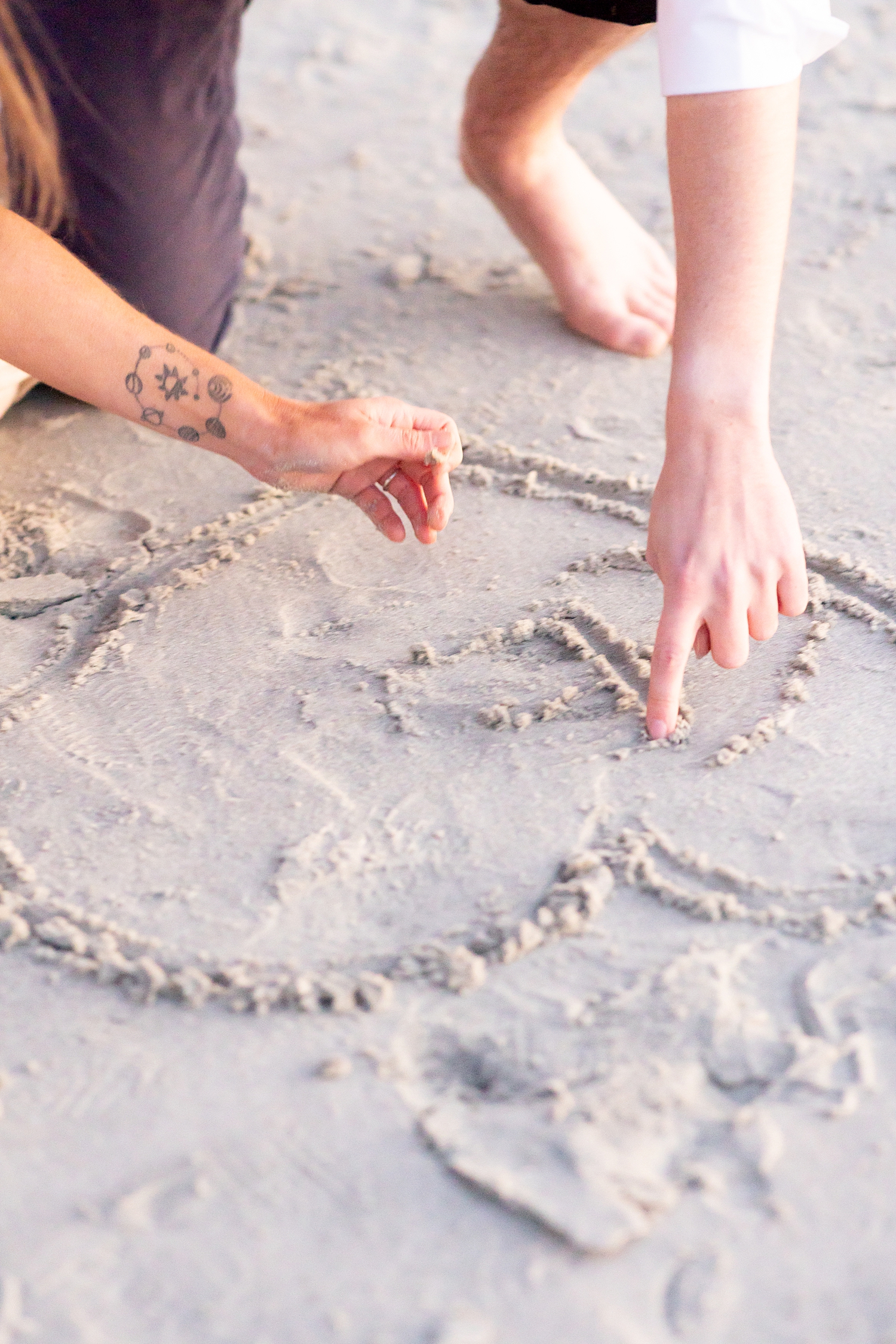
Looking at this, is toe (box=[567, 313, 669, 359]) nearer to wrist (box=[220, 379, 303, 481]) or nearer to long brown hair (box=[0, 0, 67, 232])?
wrist (box=[220, 379, 303, 481])

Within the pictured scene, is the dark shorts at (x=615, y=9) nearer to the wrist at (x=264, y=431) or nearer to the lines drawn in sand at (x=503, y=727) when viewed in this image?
the lines drawn in sand at (x=503, y=727)

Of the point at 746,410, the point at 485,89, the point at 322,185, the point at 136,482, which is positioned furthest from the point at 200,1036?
the point at 322,185

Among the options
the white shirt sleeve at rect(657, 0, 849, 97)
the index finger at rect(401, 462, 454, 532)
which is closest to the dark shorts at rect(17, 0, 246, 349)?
the index finger at rect(401, 462, 454, 532)

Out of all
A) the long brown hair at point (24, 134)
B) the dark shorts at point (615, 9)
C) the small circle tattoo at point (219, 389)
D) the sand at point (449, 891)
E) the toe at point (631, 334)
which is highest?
the dark shorts at point (615, 9)

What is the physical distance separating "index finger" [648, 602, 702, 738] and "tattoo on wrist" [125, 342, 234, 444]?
0.62 meters

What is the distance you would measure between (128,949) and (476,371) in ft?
3.85

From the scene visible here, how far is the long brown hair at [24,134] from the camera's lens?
1.47m

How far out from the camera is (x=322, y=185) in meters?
2.54

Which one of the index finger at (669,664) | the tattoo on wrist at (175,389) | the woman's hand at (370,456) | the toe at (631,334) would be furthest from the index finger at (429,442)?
the toe at (631,334)

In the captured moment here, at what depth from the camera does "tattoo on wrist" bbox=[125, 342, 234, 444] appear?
1.43 meters

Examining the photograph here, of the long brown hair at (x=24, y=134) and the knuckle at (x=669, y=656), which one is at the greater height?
the long brown hair at (x=24, y=134)

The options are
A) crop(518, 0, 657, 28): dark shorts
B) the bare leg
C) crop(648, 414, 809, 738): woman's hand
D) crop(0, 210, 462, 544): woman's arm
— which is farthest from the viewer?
the bare leg

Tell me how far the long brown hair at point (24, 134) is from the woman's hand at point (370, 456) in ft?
1.62

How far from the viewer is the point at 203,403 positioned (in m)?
1.45
